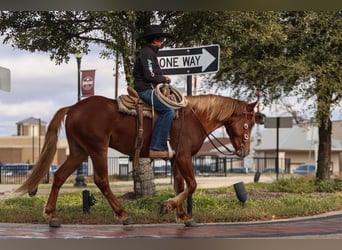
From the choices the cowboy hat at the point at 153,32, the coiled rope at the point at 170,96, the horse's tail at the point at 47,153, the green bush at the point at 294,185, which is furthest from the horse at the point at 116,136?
the green bush at the point at 294,185

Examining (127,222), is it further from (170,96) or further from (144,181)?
(170,96)

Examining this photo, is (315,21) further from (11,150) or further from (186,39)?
(11,150)

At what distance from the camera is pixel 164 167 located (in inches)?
269

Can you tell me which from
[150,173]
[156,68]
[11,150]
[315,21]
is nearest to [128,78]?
[156,68]

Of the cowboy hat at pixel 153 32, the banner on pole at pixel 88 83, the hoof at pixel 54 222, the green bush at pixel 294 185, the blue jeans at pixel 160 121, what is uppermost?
the cowboy hat at pixel 153 32

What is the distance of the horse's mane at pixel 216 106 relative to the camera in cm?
658

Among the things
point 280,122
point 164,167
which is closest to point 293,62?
point 280,122

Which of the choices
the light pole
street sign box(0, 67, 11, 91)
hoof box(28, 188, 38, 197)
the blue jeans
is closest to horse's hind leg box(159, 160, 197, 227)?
the blue jeans

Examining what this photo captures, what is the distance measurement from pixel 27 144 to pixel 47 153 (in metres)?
0.37

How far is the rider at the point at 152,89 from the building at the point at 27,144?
88 centimetres

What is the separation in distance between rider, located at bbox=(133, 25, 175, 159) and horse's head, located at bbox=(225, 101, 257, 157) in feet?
2.12

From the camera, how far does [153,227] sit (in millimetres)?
6730

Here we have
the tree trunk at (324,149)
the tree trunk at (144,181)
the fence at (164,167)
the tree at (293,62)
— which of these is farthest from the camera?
the tree trunk at (324,149)

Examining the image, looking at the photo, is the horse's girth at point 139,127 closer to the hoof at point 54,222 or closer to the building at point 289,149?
the building at point 289,149
